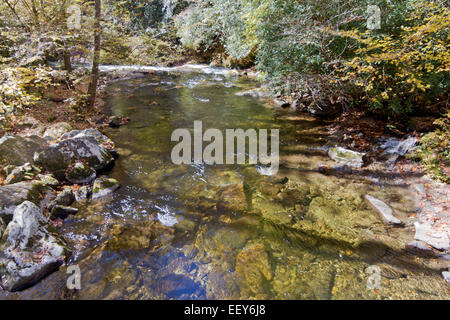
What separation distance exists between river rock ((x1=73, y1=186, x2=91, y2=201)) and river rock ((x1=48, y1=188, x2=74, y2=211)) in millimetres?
113

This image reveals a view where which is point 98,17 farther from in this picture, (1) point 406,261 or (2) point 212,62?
(2) point 212,62

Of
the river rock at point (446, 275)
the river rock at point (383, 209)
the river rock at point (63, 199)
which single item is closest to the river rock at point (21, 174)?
the river rock at point (63, 199)

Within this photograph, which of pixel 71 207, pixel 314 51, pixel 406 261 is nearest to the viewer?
pixel 406 261

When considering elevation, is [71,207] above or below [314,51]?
below

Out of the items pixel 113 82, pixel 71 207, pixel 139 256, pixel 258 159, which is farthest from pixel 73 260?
pixel 113 82

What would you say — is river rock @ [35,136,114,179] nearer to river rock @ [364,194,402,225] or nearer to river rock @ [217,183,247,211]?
river rock @ [217,183,247,211]

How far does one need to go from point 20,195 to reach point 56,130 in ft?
13.6

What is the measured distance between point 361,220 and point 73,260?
5.12 meters

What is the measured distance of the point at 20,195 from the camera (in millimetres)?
4230

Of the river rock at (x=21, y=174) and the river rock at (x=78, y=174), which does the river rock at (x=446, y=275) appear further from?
the river rock at (x=21, y=174)

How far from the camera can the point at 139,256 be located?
3.78 meters

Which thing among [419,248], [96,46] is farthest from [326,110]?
[96,46]
